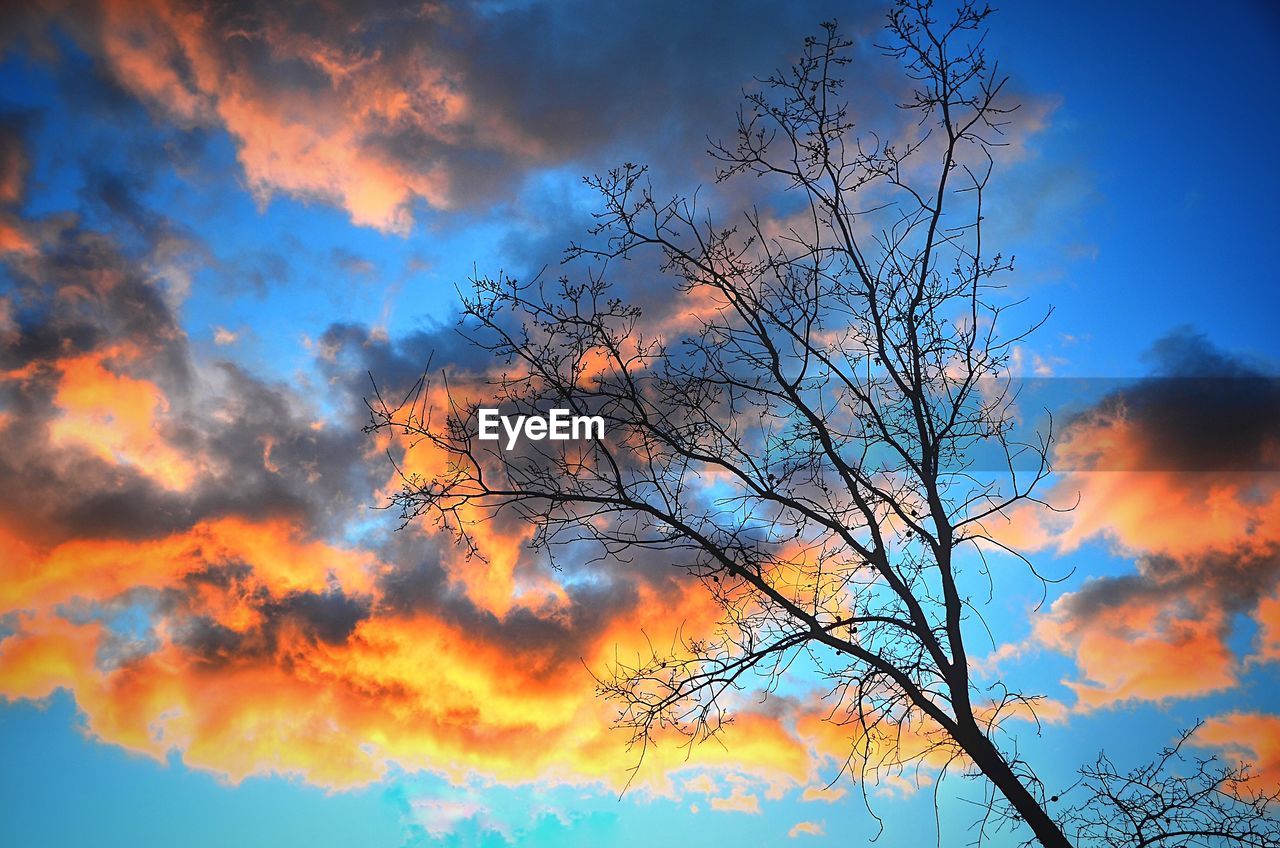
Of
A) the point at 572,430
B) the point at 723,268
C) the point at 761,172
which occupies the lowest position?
the point at 572,430

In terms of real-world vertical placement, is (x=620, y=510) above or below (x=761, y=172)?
below

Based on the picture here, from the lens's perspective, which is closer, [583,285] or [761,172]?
[583,285]

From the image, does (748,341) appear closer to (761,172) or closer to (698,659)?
(761,172)

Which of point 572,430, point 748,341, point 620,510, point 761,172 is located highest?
point 761,172

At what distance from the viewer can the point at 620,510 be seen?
6.62 meters

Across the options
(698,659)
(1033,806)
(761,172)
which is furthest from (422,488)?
(1033,806)

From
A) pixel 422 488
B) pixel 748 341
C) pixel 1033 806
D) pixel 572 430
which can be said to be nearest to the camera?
pixel 1033 806

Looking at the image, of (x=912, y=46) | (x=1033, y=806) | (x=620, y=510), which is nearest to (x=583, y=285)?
(x=620, y=510)

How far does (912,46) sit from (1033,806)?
21.3 feet

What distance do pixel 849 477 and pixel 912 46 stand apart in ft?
13.1

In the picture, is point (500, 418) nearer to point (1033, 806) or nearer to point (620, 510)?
point (620, 510)

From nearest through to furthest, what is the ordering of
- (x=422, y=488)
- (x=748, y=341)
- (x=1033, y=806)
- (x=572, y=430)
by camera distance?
(x=1033, y=806) < (x=422, y=488) < (x=572, y=430) < (x=748, y=341)

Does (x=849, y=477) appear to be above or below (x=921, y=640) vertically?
above

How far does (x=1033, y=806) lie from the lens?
18.9 ft
